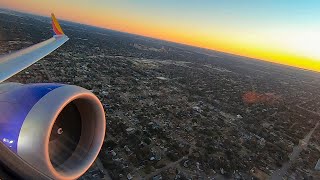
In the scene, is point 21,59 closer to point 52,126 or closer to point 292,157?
point 52,126

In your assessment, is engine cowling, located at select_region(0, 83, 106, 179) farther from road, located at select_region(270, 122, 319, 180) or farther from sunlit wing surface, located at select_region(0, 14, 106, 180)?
road, located at select_region(270, 122, 319, 180)

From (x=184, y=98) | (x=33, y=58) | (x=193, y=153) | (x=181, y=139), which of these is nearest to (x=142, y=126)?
(x=181, y=139)

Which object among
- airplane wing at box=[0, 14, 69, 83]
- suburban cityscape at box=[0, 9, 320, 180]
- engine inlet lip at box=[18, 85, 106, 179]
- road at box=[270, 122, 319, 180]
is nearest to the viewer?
engine inlet lip at box=[18, 85, 106, 179]

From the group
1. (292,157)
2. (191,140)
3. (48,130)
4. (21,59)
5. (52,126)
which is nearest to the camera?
(48,130)

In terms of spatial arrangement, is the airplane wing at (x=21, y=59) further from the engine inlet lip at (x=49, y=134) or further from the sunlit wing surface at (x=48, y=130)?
the engine inlet lip at (x=49, y=134)

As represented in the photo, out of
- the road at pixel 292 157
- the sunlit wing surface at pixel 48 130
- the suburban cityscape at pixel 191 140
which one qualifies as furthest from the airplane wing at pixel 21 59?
the road at pixel 292 157

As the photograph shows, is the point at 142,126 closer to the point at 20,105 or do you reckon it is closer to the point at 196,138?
the point at 196,138

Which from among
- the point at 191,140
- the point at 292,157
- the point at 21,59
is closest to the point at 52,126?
the point at 21,59

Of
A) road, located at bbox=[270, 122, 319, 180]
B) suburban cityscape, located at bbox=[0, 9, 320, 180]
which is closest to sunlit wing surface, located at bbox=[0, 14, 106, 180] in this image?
suburban cityscape, located at bbox=[0, 9, 320, 180]
